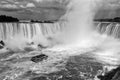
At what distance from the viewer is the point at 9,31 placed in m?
22.9

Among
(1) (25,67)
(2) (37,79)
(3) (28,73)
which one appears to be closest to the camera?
(2) (37,79)

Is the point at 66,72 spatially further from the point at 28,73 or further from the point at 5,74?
the point at 5,74

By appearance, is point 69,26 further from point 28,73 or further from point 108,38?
point 28,73

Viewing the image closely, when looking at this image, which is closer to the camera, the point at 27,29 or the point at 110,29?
the point at 110,29

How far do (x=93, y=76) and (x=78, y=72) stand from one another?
→ 48.2 inches

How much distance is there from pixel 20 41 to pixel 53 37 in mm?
6041

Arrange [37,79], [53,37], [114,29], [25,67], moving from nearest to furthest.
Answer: [37,79] → [25,67] → [114,29] → [53,37]

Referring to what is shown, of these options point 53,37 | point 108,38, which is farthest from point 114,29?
point 53,37

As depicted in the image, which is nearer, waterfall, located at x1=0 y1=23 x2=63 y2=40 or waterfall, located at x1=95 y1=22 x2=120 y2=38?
waterfall, located at x1=95 y1=22 x2=120 y2=38

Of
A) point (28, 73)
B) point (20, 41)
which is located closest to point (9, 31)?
point (20, 41)

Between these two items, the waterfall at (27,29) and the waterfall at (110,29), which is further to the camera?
the waterfall at (27,29)

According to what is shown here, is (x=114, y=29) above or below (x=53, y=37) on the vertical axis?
above

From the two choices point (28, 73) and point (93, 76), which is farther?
point (28, 73)

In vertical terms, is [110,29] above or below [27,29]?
above
